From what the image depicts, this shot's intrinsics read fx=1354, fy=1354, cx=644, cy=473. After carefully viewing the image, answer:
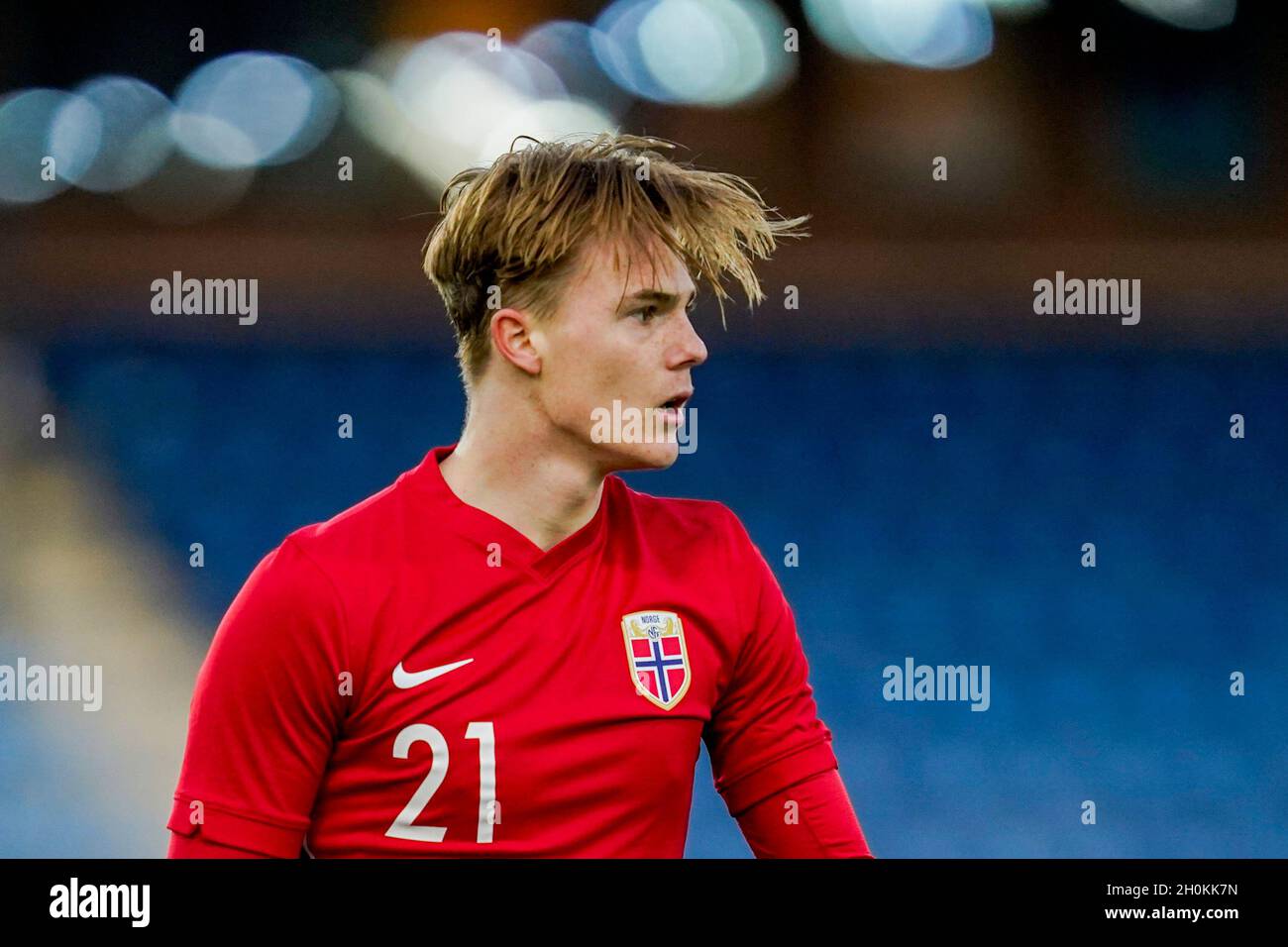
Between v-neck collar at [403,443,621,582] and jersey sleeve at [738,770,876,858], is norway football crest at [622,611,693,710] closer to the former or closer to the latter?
v-neck collar at [403,443,621,582]

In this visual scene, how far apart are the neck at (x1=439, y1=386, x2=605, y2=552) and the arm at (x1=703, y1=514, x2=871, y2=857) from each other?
303 mm

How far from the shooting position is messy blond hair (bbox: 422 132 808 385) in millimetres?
2088

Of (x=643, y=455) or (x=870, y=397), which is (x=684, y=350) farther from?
(x=870, y=397)

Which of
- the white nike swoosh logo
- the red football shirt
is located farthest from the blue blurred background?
the white nike swoosh logo

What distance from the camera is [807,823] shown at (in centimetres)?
207

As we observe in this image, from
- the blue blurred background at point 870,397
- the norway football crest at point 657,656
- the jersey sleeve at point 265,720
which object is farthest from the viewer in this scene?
the blue blurred background at point 870,397

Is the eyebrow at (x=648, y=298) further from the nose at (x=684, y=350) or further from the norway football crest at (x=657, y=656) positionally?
the norway football crest at (x=657, y=656)

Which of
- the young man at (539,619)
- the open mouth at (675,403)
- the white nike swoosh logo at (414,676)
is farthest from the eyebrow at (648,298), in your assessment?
the white nike swoosh logo at (414,676)

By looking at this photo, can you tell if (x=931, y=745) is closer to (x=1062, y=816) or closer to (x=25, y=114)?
(x=1062, y=816)

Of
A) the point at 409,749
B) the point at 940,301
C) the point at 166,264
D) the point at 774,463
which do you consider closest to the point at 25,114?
the point at 166,264

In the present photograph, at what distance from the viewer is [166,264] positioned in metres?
5.76

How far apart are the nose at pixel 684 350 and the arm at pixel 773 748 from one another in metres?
0.34

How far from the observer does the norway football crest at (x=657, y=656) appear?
6.61 ft
